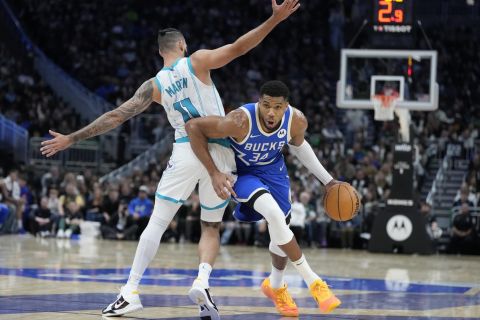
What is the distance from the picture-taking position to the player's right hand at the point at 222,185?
6.69 metres

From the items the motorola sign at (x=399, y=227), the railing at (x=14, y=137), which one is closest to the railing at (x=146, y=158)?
the railing at (x=14, y=137)

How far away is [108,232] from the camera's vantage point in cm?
1823

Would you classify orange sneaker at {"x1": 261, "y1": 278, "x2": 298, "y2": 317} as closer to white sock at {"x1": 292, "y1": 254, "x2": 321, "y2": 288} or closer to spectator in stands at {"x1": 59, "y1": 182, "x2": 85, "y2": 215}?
white sock at {"x1": 292, "y1": 254, "x2": 321, "y2": 288}

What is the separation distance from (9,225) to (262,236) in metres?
5.09

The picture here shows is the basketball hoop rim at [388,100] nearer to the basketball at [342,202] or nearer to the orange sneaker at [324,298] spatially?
the basketball at [342,202]

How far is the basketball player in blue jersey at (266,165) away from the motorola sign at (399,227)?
9260mm

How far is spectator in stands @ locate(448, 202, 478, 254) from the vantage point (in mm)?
16703

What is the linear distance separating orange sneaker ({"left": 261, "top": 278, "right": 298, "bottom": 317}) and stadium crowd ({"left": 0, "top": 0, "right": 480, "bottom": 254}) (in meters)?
9.54

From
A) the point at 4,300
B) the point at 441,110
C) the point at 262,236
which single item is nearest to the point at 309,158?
the point at 4,300

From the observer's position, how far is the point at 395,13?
15250 millimetres

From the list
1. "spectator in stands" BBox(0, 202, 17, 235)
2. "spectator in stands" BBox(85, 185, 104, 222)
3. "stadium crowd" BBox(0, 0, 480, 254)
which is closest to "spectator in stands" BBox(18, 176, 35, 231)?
"stadium crowd" BBox(0, 0, 480, 254)

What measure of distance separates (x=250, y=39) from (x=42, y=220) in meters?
12.6

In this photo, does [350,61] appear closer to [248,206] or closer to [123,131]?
[123,131]

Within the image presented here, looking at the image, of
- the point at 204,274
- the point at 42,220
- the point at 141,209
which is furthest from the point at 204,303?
the point at 42,220
